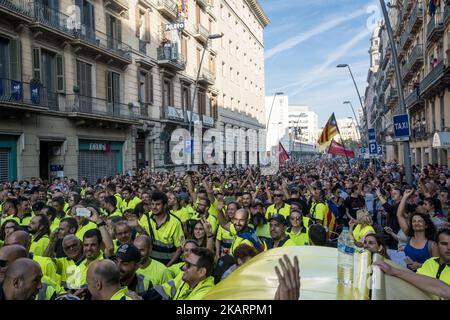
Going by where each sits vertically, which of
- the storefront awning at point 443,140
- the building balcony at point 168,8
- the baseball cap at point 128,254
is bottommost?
the baseball cap at point 128,254

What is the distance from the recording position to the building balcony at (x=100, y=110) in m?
19.6

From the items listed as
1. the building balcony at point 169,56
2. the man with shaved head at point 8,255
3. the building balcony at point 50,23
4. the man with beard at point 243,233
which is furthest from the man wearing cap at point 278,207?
the building balcony at point 169,56

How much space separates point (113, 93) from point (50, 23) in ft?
19.5

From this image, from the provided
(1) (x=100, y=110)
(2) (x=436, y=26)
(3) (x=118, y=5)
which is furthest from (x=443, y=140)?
(3) (x=118, y=5)

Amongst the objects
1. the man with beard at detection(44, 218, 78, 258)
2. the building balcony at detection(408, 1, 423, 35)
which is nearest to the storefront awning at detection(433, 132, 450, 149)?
the building balcony at detection(408, 1, 423, 35)

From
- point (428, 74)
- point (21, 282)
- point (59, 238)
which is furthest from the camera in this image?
point (428, 74)

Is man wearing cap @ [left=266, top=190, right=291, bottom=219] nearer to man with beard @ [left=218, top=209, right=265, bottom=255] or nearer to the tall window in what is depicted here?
man with beard @ [left=218, top=209, right=265, bottom=255]

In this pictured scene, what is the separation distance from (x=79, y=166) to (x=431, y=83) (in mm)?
19239

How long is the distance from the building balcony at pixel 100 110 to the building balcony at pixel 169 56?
4642 millimetres

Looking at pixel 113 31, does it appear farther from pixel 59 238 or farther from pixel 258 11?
pixel 258 11

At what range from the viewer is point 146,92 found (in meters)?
26.8

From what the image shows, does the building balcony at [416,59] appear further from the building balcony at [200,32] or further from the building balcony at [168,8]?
the building balcony at [168,8]

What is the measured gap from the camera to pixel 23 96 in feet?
54.0
